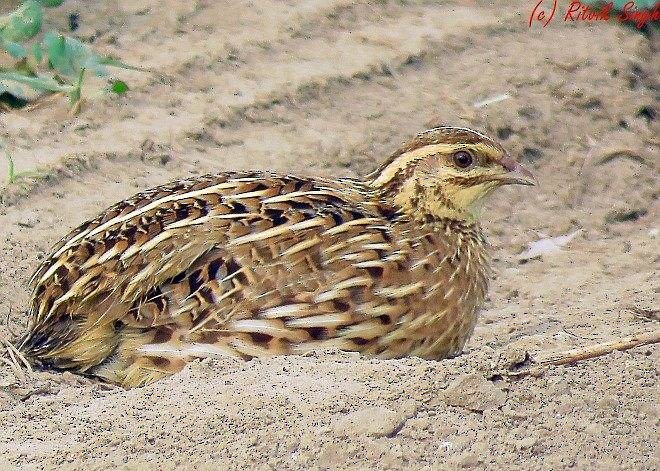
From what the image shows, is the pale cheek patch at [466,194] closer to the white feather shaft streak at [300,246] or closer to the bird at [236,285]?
the bird at [236,285]

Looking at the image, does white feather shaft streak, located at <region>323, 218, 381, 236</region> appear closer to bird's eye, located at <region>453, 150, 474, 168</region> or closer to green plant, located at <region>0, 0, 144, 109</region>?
bird's eye, located at <region>453, 150, 474, 168</region>

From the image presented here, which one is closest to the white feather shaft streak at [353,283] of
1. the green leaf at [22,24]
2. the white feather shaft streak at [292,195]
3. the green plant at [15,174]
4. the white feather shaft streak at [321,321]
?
the white feather shaft streak at [321,321]

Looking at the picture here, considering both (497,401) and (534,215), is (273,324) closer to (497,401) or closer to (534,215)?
(497,401)

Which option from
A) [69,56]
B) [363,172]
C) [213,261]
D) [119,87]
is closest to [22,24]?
[69,56]

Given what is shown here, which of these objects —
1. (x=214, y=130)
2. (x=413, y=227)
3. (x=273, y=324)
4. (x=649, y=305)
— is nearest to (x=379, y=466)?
(x=273, y=324)

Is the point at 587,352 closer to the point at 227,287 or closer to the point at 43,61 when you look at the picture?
the point at 227,287

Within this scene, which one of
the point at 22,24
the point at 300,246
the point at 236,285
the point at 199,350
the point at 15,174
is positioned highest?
the point at 300,246

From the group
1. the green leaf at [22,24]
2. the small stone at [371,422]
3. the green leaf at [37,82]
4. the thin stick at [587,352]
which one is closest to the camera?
the small stone at [371,422]

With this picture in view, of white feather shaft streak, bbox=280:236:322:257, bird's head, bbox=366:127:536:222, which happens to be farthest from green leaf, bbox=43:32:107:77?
white feather shaft streak, bbox=280:236:322:257
